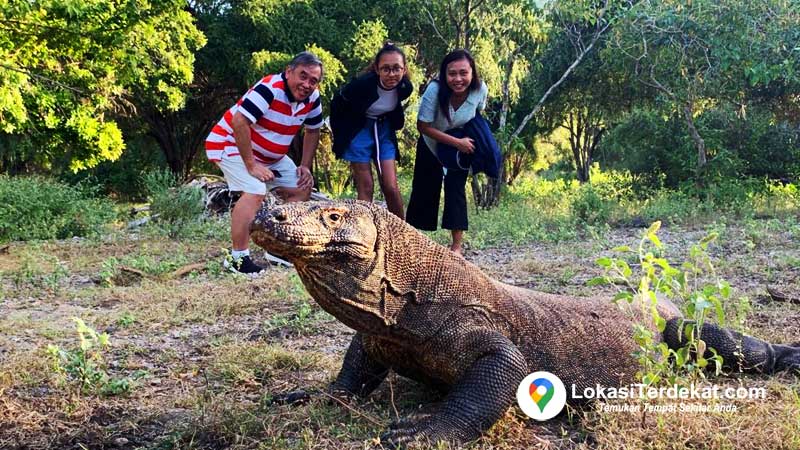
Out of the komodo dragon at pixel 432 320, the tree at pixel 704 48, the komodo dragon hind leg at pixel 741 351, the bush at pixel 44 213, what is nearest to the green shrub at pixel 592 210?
the tree at pixel 704 48

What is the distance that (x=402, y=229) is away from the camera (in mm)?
2082

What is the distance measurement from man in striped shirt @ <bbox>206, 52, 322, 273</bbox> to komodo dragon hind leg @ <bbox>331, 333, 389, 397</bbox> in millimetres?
2673

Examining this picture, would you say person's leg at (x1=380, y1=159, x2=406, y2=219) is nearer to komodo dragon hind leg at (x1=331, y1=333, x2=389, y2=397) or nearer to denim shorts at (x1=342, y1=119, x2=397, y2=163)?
denim shorts at (x1=342, y1=119, x2=397, y2=163)

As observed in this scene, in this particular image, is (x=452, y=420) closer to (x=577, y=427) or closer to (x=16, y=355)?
(x=577, y=427)

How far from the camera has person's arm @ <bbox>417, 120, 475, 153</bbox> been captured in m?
4.51

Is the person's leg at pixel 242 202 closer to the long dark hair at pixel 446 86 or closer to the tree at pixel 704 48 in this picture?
the long dark hair at pixel 446 86

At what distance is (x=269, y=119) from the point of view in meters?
4.83

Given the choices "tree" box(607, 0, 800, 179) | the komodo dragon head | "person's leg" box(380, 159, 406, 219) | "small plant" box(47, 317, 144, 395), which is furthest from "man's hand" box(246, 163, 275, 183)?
"tree" box(607, 0, 800, 179)

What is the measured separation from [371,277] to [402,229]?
22 cm

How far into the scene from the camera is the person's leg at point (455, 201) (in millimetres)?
4770

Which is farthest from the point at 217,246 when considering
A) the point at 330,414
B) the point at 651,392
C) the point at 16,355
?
the point at 651,392

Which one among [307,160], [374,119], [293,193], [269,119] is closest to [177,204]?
[293,193]

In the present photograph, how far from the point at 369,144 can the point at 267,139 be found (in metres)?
0.76

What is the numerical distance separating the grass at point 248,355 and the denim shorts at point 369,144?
0.99 m
